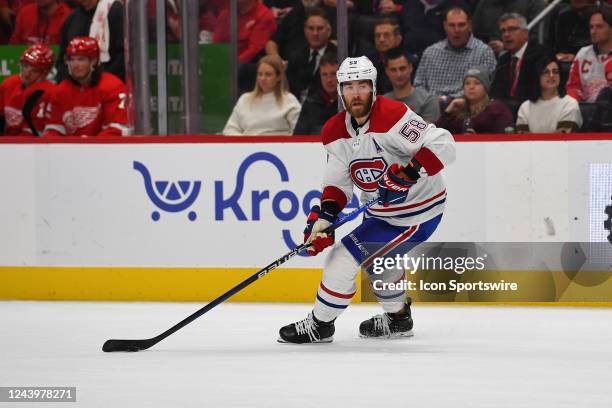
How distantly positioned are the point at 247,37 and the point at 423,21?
897 millimetres

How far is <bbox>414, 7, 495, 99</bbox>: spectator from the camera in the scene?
5773 millimetres

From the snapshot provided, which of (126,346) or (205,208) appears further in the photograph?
(205,208)

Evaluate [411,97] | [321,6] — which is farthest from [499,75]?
[321,6]

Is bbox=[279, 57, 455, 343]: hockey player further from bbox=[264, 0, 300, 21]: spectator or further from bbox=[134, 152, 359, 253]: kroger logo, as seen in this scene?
bbox=[264, 0, 300, 21]: spectator

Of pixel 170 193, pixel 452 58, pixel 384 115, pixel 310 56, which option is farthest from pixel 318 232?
pixel 452 58

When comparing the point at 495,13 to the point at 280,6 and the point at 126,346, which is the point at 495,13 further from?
the point at 126,346

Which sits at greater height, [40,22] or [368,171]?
[40,22]

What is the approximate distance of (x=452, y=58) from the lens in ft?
19.1

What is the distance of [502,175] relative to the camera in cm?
546

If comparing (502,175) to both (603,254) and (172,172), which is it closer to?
(603,254)

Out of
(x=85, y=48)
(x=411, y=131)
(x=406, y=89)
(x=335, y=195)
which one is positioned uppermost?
(x=85, y=48)

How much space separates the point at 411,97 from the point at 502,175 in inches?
24.4

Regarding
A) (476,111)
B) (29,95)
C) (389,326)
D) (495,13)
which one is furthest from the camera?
(29,95)

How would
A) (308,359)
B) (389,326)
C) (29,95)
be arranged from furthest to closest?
(29,95) < (389,326) < (308,359)
